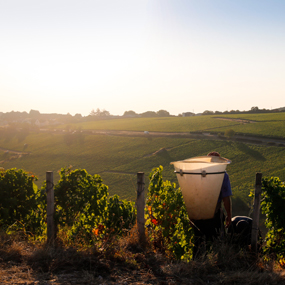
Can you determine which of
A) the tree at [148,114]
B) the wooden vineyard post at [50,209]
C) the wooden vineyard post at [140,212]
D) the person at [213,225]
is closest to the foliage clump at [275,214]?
the person at [213,225]

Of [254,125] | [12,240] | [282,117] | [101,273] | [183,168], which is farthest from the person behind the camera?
[282,117]

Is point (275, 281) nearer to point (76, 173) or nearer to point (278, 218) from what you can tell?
point (278, 218)

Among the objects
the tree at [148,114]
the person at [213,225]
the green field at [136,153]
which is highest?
the tree at [148,114]

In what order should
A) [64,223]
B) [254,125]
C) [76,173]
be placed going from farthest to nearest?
1. [254,125]
2. [76,173]
3. [64,223]

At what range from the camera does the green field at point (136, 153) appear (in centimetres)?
4616

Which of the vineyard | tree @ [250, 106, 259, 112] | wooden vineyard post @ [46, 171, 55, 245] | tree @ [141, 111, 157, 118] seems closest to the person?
the vineyard

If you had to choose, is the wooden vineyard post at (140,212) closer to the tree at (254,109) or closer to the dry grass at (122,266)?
the dry grass at (122,266)

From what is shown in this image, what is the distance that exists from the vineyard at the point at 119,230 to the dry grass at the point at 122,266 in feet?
0.05

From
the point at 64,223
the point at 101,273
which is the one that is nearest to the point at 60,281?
the point at 101,273

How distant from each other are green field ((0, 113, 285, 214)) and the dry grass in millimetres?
30256

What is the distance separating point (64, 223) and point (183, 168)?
2.62 meters

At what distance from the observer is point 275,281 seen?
3641 millimetres

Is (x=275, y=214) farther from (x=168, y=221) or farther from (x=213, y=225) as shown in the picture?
(x=168, y=221)

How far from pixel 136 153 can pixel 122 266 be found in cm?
5802
